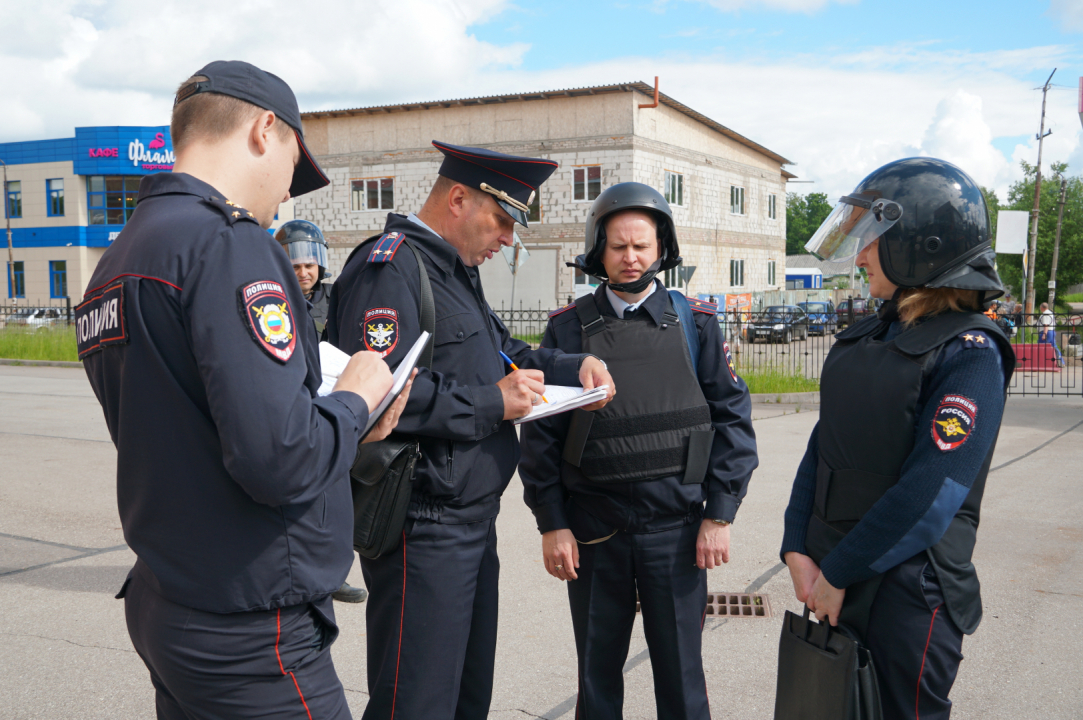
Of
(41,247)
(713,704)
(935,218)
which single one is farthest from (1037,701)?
(41,247)

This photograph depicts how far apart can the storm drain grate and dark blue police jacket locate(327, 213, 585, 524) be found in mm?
2262

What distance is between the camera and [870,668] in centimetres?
197

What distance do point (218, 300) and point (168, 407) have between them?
0.23 meters

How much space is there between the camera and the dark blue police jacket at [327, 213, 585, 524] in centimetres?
233

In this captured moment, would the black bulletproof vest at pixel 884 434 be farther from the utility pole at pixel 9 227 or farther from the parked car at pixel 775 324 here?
the utility pole at pixel 9 227

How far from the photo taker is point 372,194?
35.9m

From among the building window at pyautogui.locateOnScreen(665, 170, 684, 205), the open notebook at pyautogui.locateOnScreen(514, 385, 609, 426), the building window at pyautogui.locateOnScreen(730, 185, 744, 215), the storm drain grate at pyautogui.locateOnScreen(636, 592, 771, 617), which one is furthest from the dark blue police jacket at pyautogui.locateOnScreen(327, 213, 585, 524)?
the building window at pyautogui.locateOnScreen(730, 185, 744, 215)

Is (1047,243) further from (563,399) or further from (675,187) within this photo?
(563,399)

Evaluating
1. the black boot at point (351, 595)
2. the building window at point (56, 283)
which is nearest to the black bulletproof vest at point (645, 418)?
the black boot at point (351, 595)

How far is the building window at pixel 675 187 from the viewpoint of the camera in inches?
1347

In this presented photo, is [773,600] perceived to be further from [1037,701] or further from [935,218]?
[935,218]

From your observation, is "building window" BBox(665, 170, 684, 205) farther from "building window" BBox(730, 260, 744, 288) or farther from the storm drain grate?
the storm drain grate

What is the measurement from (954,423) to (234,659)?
5.51ft

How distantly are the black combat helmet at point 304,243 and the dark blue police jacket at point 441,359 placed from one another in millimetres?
3137
